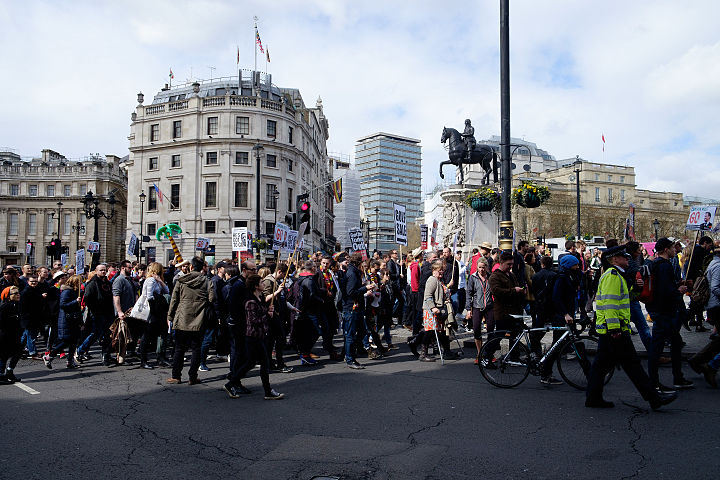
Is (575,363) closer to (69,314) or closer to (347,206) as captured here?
(69,314)

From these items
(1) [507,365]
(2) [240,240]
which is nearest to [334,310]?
(1) [507,365]

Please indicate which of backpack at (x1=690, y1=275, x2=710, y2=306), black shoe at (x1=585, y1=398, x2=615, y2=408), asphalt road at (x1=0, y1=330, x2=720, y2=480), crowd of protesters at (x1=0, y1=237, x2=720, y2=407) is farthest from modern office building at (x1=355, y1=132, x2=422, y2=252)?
black shoe at (x1=585, y1=398, x2=615, y2=408)

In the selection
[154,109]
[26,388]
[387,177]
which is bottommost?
[26,388]

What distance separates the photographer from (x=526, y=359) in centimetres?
779

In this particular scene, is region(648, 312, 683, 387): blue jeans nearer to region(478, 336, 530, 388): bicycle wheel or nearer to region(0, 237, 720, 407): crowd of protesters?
region(0, 237, 720, 407): crowd of protesters

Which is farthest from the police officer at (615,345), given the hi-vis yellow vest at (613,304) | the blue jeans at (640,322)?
the blue jeans at (640,322)

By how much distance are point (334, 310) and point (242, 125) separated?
44430mm

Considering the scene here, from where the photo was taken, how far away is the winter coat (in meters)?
10.2

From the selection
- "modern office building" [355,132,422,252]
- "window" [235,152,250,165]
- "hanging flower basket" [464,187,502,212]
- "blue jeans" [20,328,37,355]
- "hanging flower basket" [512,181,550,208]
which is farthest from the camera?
"modern office building" [355,132,422,252]

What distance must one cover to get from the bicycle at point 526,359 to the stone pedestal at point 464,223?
11281 mm

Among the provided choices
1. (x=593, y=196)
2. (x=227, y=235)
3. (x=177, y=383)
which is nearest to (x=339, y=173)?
(x=593, y=196)

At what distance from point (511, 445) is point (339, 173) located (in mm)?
93198

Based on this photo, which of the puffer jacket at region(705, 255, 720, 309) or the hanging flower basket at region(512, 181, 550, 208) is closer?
the puffer jacket at region(705, 255, 720, 309)

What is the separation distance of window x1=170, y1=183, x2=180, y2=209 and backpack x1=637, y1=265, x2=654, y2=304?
163 ft
